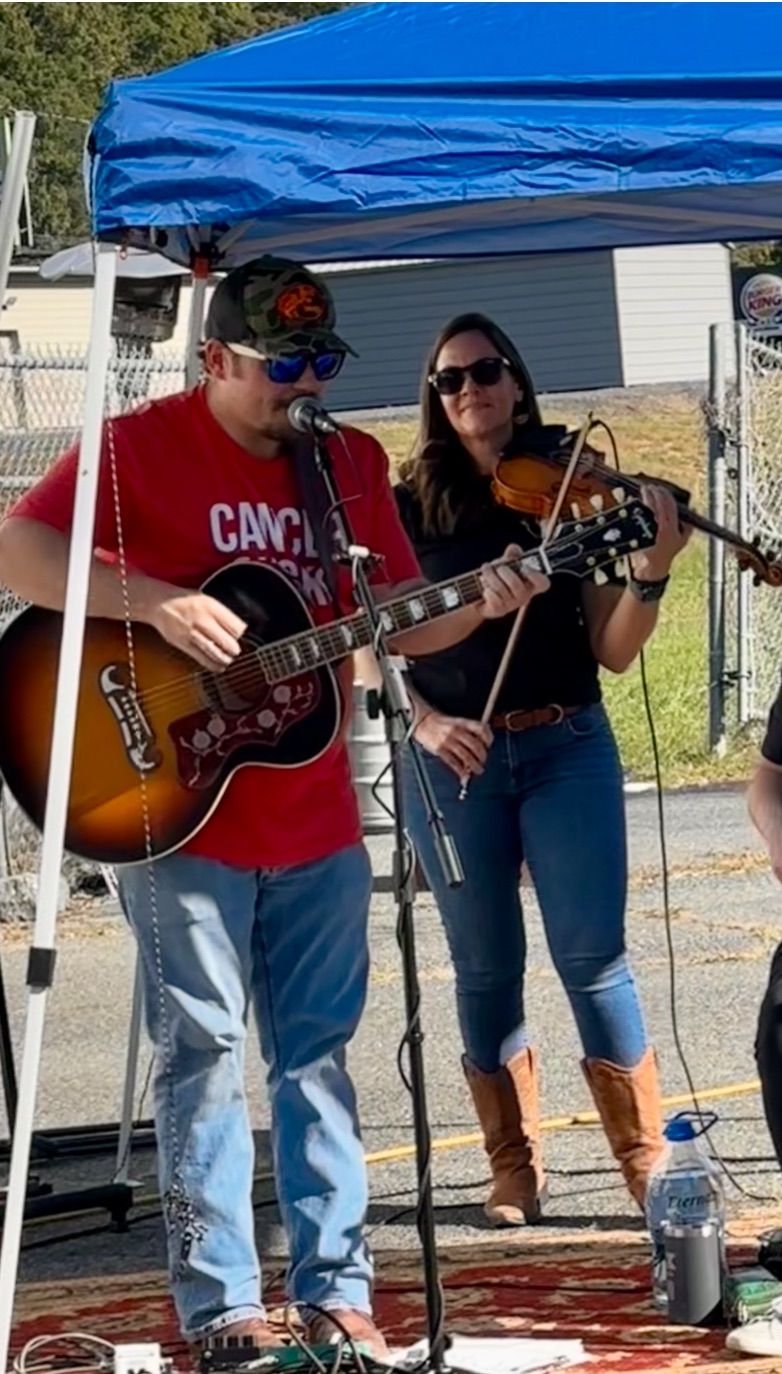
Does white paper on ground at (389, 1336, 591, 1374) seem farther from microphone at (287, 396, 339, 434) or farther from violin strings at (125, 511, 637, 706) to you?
microphone at (287, 396, 339, 434)

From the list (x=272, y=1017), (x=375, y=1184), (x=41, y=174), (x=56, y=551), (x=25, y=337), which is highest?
(x=41, y=174)

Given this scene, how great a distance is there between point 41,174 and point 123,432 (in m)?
39.5

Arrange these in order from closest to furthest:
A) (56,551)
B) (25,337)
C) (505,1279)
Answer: (56,551), (505,1279), (25,337)

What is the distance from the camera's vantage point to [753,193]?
5129 mm

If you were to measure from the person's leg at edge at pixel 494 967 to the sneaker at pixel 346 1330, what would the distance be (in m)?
1.06

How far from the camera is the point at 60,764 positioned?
12.7 ft

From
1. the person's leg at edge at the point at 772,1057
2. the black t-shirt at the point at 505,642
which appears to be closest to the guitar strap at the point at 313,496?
the black t-shirt at the point at 505,642

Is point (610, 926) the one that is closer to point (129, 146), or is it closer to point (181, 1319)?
point (181, 1319)

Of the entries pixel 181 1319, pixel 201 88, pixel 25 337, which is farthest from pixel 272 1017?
pixel 25 337

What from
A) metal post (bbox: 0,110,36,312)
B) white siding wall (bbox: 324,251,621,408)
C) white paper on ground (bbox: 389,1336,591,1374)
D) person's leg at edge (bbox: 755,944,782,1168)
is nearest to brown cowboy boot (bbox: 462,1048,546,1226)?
white paper on ground (bbox: 389,1336,591,1374)

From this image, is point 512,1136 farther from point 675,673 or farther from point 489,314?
point 489,314

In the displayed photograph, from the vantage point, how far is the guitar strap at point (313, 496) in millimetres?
4191

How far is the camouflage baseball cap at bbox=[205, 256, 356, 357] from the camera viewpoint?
4.09 m

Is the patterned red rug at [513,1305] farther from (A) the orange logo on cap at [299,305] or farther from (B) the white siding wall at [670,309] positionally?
(B) the white siding wall at [670,309]
